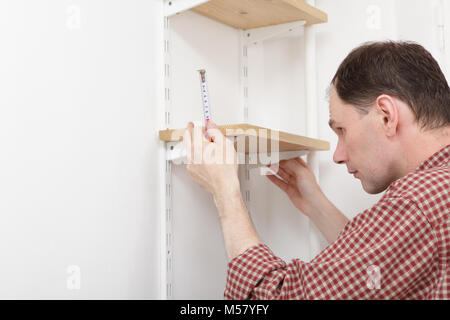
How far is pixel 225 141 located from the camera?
0.97 m

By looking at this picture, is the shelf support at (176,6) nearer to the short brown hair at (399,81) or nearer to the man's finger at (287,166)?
the short brown hair at (399,81)

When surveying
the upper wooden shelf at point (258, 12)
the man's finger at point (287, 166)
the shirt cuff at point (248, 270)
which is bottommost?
the shirt cuff at point (248, 270)

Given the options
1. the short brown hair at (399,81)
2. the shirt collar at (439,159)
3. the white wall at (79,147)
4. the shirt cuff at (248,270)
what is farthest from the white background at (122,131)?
the shirt collar at (439,159)

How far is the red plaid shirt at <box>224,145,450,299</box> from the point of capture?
0.74 m

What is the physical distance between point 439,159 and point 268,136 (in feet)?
1.08

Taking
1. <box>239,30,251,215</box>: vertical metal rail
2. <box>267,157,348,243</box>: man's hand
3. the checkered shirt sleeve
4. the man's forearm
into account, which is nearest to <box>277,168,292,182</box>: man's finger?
<box>267,157,348,243</box>: man's hand

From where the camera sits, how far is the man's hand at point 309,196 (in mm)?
1270

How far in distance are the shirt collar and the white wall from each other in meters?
0.55

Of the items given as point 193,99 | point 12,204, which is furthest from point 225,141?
point 12,204

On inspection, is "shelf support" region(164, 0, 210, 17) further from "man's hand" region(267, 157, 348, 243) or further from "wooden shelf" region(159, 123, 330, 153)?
"man's hand" region(267, 157, 348, 243)

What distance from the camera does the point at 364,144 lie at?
96 cm

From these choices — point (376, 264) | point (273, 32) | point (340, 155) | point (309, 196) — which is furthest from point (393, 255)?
point (273, 32)

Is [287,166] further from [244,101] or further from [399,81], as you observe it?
[399,81]

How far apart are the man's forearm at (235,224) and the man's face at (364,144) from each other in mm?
243
